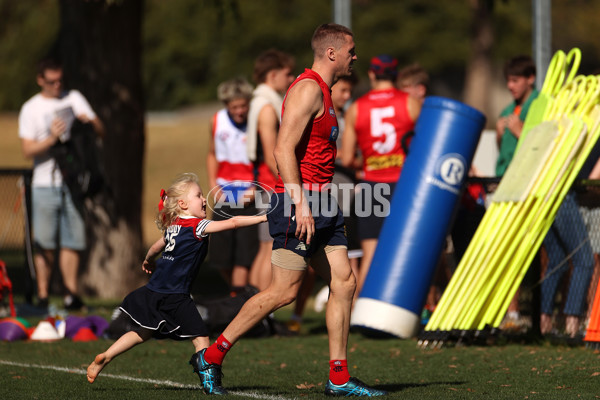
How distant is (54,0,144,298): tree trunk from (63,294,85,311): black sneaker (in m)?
1.53

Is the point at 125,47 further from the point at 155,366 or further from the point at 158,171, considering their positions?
the point at 158,171

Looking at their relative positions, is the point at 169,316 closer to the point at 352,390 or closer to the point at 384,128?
the point at 352,390

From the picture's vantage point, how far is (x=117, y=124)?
11.6 m

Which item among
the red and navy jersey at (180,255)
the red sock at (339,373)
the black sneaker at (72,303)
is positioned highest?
the red and navy jersey at (180,255)

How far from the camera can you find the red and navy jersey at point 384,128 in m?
8.91

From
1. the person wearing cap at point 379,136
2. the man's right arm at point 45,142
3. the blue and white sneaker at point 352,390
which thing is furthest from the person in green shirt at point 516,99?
the man's right arm at point 45,142

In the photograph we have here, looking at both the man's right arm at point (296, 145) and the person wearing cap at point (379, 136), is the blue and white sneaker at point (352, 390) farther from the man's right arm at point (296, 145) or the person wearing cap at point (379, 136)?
the person wearing cap at point (379, 136)

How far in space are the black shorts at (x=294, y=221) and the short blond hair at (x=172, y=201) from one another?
64cm

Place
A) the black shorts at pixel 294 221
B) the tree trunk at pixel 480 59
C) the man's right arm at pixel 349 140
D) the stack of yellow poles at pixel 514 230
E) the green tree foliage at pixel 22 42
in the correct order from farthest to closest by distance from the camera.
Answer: the green tree foliage at pixel 22 42, the tree trunk at pixel 480 59, the man's right arm at pixel 349 140, the stack of yellow poles at pixel 514 230, the black shorts at pixel 294 221

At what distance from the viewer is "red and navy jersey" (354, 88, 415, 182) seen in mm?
8906

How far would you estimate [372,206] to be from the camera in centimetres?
894

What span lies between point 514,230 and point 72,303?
4568 millimetres

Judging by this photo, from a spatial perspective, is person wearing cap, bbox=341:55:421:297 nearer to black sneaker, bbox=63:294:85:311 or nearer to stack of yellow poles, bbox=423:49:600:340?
stack of yellow poles, bbox=423:49:600:340

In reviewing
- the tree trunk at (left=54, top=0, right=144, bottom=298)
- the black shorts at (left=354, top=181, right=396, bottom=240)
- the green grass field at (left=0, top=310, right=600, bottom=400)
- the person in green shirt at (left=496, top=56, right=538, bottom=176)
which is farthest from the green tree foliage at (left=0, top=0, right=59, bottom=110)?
the green grass field at (left=0, top=310, right=600, bottom=400)
